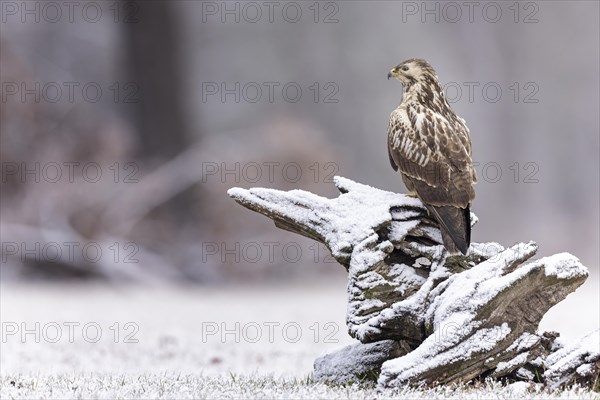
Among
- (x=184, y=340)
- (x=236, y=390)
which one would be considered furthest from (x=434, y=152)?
(x=184, y=340)

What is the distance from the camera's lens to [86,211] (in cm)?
1327

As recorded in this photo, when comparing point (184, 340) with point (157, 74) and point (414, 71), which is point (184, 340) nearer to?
point (414, 71)

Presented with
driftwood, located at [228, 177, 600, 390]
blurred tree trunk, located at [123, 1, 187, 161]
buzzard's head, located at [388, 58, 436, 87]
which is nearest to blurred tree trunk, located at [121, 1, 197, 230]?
blurred tree trunk, located at [123, 1, 187, 161]

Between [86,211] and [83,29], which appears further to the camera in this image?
[83,29]

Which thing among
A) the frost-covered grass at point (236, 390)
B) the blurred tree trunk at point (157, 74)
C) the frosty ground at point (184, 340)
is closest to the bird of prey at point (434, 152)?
the frost-covered grass at point (236, 390)

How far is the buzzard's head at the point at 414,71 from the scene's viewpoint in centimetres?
555

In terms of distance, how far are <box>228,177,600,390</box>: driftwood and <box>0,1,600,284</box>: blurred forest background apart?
27.1ft

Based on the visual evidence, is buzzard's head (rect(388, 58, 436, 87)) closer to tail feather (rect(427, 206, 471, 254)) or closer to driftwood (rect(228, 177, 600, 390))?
driftwood (rect(228, 177, 600, 390))

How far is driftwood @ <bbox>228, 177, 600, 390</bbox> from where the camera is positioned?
459 cm

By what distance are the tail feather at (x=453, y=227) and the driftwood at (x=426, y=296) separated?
8 centimetres

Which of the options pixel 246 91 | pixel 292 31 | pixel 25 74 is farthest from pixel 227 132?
pixel 25 74

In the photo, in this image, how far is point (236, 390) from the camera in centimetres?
460

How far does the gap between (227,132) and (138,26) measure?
107 inches

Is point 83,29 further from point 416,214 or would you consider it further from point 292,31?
point 416,214
